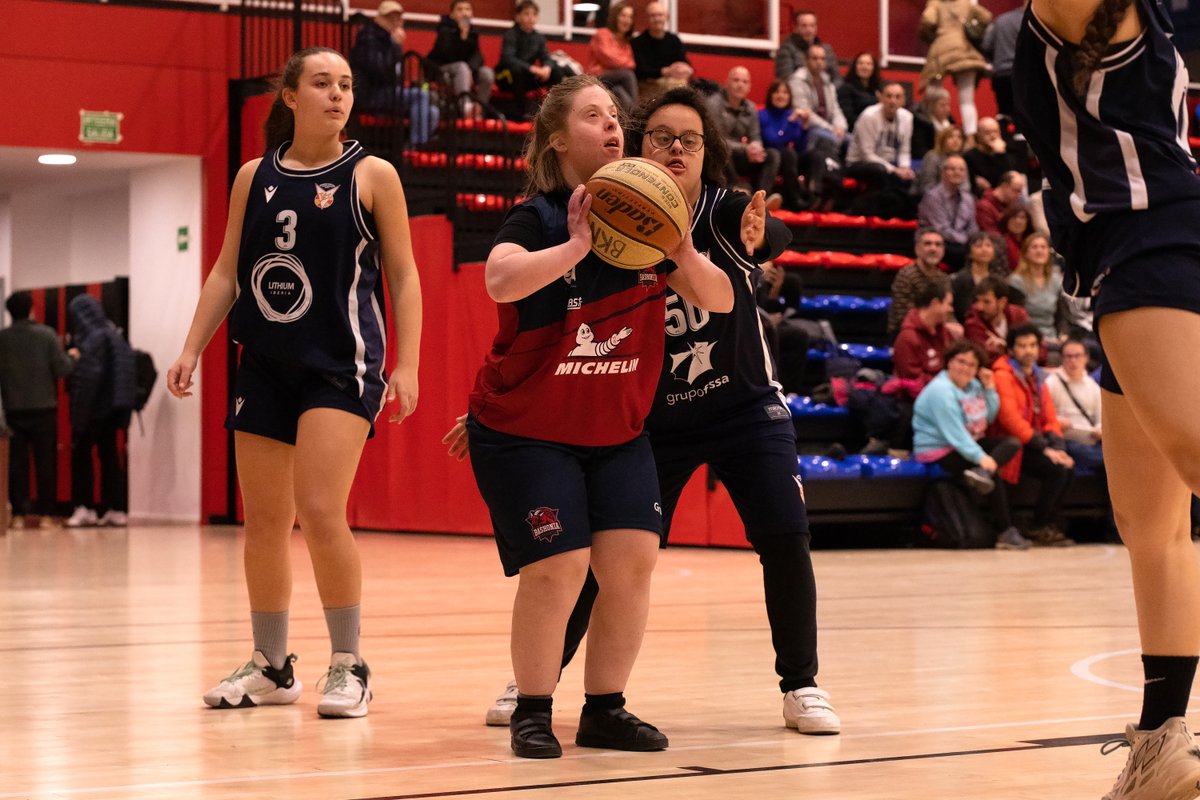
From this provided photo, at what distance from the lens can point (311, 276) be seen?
515cm

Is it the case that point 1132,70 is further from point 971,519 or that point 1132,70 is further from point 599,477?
point 971,519

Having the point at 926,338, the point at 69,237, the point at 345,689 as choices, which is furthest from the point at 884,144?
the point at 345,689

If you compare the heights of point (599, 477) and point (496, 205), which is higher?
point (496, 205)

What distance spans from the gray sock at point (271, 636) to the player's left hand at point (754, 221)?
1.84 m

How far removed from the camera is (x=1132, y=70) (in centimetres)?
341

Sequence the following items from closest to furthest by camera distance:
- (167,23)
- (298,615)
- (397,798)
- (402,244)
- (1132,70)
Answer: (1132,70), (397,798), (402,244), (298,615), (167,23)

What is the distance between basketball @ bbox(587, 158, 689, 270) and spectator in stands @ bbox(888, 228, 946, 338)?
986 centimetres

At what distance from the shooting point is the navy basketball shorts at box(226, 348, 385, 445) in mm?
5094

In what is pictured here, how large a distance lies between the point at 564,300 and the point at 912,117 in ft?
43.8

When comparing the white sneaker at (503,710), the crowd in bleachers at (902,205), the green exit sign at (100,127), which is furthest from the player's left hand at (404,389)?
the green exit sign at (100,127)

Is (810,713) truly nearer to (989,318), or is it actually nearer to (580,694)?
(580,694)

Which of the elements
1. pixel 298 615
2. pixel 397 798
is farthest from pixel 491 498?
pixel 298 615

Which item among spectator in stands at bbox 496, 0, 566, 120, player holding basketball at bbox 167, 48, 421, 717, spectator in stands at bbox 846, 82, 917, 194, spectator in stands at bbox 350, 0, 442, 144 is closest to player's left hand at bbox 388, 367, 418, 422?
player holding basketball at bbox 167, 48, 421, 717

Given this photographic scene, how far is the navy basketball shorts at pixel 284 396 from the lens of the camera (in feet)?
16.7
